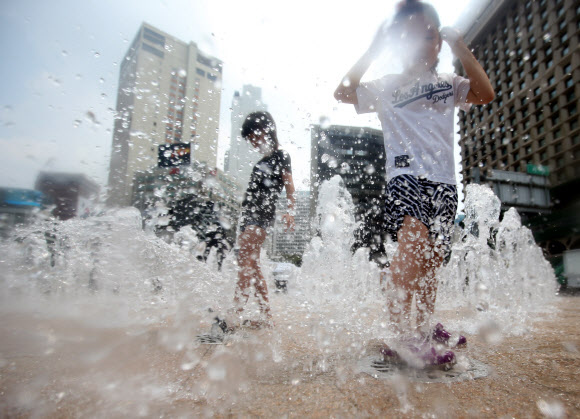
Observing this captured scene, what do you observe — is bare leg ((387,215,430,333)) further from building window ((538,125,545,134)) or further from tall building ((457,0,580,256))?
building window ((538,125,545,134))

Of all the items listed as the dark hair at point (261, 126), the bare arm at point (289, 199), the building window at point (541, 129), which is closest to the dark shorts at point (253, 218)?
the bare arm at point (289, 199)

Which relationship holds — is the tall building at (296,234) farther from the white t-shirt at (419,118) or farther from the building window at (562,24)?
→ the building window at (562,24)

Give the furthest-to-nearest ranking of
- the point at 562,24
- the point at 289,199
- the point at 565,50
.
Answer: the point at 565,50 → the point at 562,24 → the point at 289,199

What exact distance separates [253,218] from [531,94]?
36177 mm

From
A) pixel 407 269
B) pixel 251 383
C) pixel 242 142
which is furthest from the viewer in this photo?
pixel 242 142

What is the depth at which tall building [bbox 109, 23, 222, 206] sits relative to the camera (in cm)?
227

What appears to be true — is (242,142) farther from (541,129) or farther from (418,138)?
(541,129)

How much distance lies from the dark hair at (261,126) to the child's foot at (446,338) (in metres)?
1.50

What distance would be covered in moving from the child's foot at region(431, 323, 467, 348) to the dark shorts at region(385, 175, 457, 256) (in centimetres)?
37

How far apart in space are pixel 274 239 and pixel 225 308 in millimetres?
A: 823

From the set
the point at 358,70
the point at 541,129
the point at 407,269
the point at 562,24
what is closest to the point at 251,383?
the point at 407,269

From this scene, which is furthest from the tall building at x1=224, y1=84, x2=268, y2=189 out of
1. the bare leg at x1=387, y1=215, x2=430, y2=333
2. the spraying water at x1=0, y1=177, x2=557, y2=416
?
the bare leg at x1=387, y1=215, x2=430, y2=333

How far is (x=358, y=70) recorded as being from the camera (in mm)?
1684

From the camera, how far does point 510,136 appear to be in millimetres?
32031
